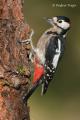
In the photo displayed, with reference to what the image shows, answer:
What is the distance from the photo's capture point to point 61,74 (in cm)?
A: 1242

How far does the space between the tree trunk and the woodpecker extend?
39 cm

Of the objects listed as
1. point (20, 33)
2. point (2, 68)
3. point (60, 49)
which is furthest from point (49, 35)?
point (2, 68)

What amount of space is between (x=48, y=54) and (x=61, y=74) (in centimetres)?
485

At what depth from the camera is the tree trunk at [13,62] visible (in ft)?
21.1

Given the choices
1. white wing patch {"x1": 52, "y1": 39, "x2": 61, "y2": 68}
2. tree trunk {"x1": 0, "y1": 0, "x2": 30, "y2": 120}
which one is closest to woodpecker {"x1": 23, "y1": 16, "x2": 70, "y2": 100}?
white wing patch {"x1": 52, "y1": 39, "x2": 61, "y2": 68}

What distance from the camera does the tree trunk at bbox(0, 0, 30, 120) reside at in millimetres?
6426

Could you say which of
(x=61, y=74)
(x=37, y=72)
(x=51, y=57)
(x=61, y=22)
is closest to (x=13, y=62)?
(x=37, y=72)

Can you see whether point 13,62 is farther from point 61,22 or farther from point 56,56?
point 61,22

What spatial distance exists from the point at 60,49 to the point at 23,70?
105cm

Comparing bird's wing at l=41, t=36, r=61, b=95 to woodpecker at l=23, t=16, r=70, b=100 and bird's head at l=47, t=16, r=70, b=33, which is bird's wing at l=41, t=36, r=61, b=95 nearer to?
woodpecker at l=23, t=16, r=70, b=100

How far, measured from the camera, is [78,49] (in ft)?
40.1

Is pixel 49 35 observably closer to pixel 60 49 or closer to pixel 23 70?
pixel 60 49

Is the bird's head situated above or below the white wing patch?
above

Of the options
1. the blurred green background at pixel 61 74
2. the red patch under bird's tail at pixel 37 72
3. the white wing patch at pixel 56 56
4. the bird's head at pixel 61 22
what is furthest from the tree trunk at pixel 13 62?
the blurred green background at pixel 61 74
